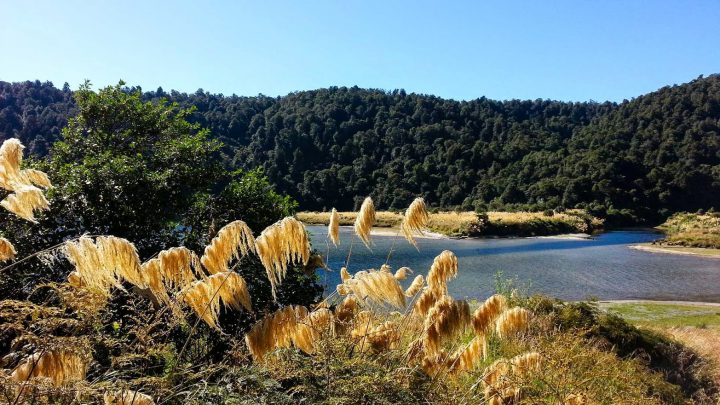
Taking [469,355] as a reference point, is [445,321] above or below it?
above

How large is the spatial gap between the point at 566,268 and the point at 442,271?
29289mm

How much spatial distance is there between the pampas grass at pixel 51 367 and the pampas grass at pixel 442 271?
260 centimetres

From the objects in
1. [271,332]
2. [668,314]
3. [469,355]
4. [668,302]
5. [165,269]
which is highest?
[165,269]

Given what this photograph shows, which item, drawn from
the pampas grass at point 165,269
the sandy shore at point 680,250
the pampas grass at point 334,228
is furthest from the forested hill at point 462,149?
the pampas grass at point 165,269

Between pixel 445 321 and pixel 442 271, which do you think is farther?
pixel 442 271

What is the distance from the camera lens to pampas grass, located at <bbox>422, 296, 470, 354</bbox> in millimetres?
3766

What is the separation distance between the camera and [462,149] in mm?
94750

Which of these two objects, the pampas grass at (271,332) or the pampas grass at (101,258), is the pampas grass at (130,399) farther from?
the pampas grass at (271,332)

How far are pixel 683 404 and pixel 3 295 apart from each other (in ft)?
30.2

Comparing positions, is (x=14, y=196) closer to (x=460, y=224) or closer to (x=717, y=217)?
(x=460, y=224)

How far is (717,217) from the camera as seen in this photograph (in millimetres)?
62250

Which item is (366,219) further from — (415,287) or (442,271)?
(415,287)

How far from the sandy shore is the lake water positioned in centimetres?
118

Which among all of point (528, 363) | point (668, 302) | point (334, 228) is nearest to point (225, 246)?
point (334, 228)
